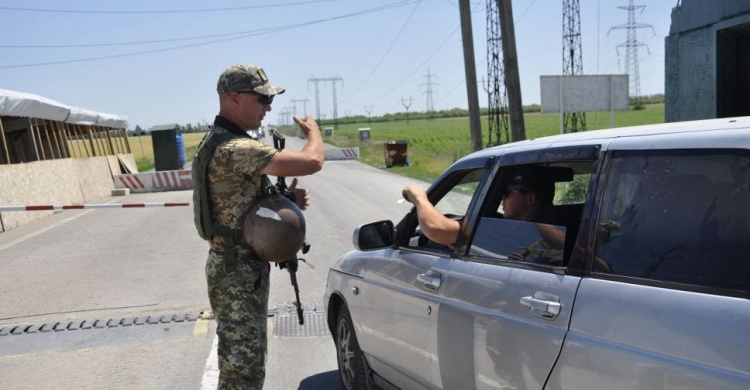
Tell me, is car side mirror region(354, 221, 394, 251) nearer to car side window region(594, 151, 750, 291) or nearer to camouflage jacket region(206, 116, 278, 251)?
camouflage jacket region(206, 116, 278, 251)

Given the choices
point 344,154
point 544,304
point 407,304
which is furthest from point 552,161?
point 344,154

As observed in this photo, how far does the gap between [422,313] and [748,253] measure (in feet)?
5.53

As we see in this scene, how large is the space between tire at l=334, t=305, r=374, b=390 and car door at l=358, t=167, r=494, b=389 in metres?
0.15

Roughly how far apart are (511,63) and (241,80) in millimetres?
14395

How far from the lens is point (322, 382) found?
195 inches

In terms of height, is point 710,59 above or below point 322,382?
above

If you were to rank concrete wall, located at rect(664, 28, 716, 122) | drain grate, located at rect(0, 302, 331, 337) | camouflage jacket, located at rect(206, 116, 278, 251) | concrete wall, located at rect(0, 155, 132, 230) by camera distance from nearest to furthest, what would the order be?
camouflage jacket, located at rect(206, 116, 278, 251) < drain grate, located at rect(0, 302, 331, 337) < concrete wall, located at rect(664, 28, 716, 122) < concrete wall, located at rect(0, 155, 132, 230)

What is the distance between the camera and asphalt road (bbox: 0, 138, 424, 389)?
5.26 meters

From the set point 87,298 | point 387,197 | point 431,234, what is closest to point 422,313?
point 431,234

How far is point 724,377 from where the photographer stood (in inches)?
73.5

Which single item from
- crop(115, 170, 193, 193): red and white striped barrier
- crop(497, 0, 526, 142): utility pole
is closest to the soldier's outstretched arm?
crop(497, 0, 526, 142): utility pole

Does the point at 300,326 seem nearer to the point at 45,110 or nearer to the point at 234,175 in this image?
the point at 234,175

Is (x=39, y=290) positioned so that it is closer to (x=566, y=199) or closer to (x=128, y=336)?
(x=128, y=336)

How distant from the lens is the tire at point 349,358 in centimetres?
430
